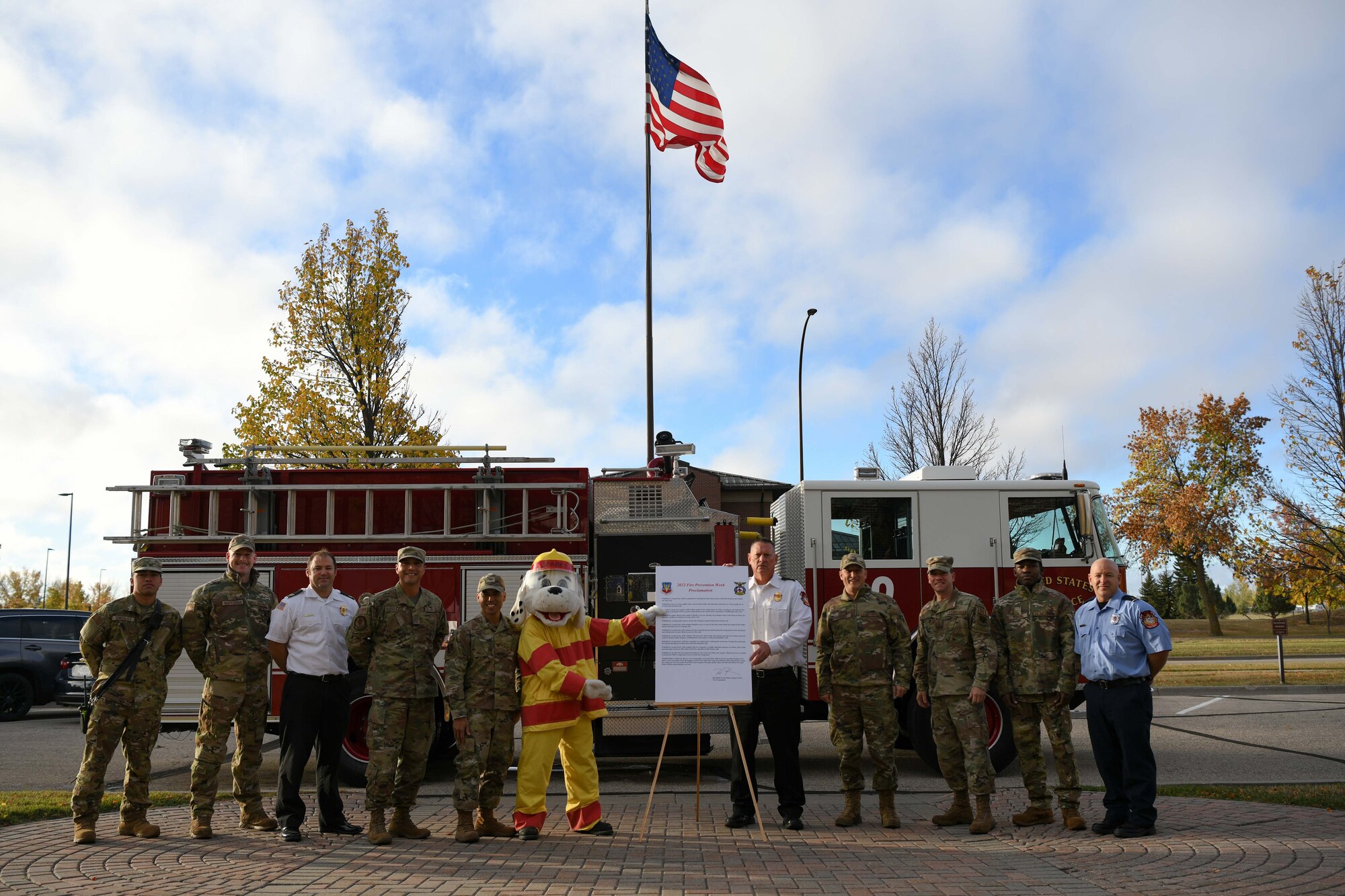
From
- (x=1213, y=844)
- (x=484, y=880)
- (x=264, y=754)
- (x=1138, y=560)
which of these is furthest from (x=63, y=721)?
(x=1138, y=560)

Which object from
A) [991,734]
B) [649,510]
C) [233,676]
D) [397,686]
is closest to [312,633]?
[233,676]

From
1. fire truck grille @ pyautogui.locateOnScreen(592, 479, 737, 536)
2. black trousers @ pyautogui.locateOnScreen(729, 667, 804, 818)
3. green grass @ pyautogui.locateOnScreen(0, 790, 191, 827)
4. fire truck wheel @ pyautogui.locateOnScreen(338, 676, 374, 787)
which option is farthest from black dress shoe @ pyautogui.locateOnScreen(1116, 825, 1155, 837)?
green grass @ pyautogui.locateOnScreen(0, 790, 191, 827)

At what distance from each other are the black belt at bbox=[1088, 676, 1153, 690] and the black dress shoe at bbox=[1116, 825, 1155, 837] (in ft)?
3.00

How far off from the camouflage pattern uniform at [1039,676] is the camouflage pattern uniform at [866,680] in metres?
0.78

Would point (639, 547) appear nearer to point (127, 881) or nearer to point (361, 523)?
point (361, 523)

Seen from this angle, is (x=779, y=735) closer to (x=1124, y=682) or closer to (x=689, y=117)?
(x=1124, y=682)

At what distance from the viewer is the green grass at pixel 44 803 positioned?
752cm

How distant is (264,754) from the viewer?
12008 millimetres

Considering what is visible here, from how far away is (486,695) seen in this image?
7066 millimetres

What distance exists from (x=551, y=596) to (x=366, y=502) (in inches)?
131

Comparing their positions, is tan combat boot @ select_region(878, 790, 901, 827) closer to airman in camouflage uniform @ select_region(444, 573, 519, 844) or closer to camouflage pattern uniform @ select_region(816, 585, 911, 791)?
camouflage pattern uniform @ select_region(816, 585, 911, 791)

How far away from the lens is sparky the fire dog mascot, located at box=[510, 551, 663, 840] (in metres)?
6.96

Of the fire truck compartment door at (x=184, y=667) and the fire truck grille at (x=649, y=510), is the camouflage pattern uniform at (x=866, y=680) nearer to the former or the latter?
the fire truck grille at (x=649, y=510)

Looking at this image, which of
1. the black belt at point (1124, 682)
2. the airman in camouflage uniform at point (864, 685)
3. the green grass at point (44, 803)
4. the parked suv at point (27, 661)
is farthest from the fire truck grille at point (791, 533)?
the parked suv at point (27, 661)
